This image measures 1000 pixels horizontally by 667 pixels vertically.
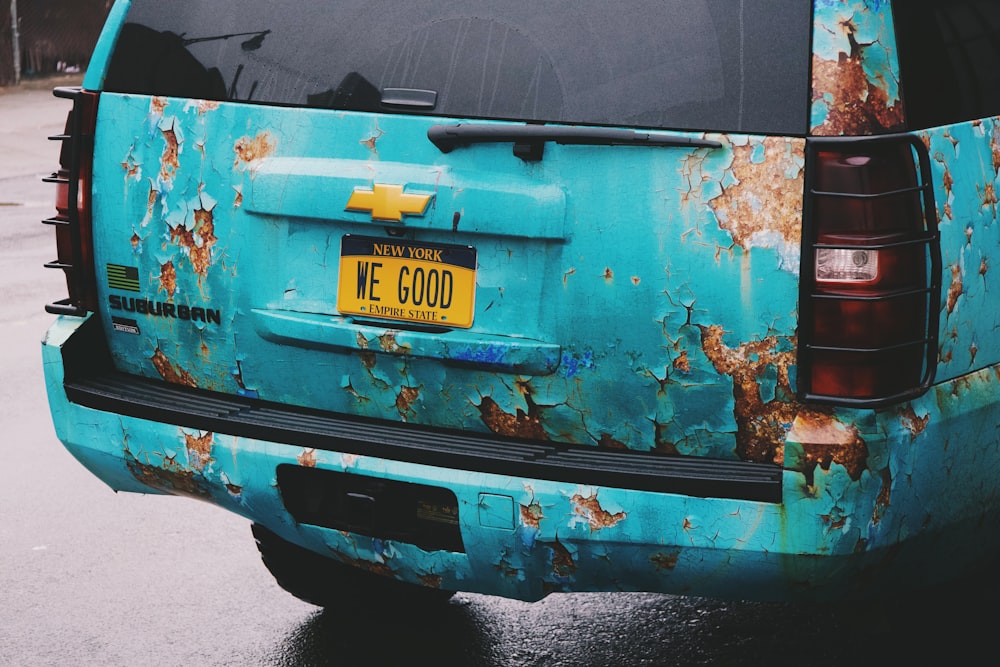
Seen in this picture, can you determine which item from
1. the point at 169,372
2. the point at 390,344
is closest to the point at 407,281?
the point at 390,344

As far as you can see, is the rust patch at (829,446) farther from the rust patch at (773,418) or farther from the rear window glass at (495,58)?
the rear window glass at (495,58)

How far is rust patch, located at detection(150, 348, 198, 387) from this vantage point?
3.32 m

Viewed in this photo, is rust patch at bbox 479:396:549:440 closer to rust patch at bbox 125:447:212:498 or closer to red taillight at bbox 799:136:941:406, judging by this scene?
red taillight at bbox 799:136:941:406

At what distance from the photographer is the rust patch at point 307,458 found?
3003 millimetres

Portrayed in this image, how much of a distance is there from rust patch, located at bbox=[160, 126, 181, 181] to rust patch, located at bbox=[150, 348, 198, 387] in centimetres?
43

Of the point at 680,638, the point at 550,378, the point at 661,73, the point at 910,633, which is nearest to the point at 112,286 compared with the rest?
the point at 550,378

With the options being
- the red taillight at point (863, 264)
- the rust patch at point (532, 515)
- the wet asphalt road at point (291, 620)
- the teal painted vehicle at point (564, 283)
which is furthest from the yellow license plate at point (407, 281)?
the wet asphalt road at point (291, 620)

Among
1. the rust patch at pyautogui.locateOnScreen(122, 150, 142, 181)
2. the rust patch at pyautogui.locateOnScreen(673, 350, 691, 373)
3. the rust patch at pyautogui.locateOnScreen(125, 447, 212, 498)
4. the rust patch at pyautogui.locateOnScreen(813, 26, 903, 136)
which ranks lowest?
the rust patch at pyautogui.locateOnScreen(125, 447, 212, 498)

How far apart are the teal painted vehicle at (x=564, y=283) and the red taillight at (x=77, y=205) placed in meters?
0.01

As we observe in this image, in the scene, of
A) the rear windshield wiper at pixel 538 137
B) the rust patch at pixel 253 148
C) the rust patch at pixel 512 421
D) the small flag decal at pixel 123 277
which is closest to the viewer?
the rear windshield wiper at pixel 538 137

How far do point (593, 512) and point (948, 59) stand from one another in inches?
46.2

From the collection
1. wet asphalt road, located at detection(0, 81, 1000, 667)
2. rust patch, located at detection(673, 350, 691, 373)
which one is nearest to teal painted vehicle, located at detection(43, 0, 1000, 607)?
rust patch, located at detection(673, 350, 691, 373)

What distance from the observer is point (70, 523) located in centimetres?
496

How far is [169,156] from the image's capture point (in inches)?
127
